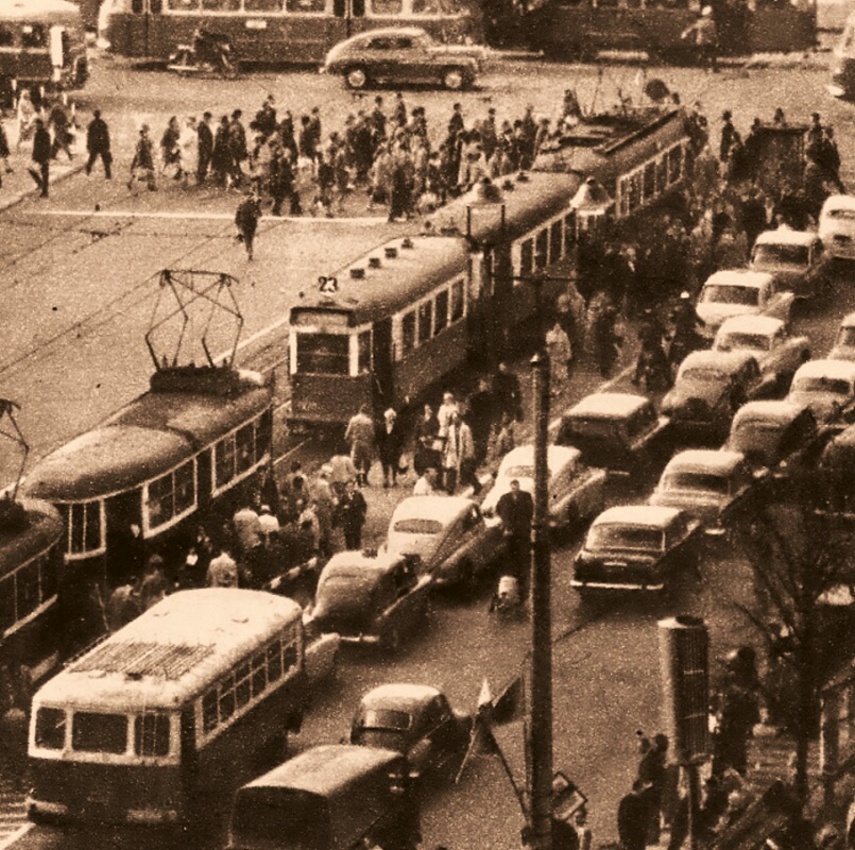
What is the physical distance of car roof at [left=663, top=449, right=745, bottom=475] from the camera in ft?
162

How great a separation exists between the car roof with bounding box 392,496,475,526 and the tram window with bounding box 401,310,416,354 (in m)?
7.74

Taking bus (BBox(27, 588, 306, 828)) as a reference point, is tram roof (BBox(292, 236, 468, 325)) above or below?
above

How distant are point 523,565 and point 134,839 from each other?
10789 mm

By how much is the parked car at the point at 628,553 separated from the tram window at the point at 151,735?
1037 centimetres

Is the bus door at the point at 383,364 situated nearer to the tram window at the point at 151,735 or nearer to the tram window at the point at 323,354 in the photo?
the tram window at the point at 323,354

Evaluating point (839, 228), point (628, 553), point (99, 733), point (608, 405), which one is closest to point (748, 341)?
point (608, 405)

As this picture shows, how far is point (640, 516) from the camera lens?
1845 inches

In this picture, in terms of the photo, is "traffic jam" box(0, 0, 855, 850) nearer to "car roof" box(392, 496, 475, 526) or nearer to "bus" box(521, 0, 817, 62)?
"car roof" box(392, 496, 475, 526)

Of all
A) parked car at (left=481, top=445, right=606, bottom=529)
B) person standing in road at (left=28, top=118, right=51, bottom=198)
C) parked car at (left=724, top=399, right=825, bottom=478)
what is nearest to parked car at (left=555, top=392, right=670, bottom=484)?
parked car at (left=481, top=445, right=606, bottom=529)

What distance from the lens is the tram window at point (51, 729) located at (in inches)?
1480

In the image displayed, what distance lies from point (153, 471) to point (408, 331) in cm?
1127

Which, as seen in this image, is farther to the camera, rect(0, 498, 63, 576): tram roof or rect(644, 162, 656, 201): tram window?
rect(644, 162, 656, 201): tram window

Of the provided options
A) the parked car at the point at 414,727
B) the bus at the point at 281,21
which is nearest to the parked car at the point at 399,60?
the bus at the point at 281,21

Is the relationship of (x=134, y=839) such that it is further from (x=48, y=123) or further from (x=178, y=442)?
(x=48, y=123)
